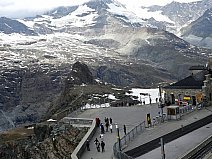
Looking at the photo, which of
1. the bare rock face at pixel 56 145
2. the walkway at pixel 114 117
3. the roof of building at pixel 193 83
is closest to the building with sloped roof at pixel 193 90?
the roof of building at pixel 193 83

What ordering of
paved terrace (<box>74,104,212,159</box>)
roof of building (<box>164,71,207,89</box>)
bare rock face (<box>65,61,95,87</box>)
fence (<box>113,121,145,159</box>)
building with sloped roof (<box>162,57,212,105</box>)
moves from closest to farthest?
fence (<box>113,121,145,159</box>)
paved terrace (<box>74,104,212,159</box>)
building with sloped roof (<box>162,57,212,105</box>)
roof of building (<box>164,71,207,89</box>)
bare rock face (<box>65,61,95,87</box>)

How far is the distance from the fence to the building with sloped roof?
1249cm

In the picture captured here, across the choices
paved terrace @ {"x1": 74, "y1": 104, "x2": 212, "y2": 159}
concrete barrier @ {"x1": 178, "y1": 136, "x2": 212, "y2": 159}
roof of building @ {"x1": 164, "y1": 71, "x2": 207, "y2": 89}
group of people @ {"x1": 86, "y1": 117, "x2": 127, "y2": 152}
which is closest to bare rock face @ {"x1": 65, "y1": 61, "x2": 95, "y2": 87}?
paved terrace @ {"x1": 74, "y1": 104, "x2": 212, "y2": 159}

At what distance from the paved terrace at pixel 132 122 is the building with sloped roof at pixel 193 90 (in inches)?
98.6

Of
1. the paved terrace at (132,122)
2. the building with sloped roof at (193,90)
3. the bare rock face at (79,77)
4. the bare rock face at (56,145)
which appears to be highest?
the bare rock face at (79,77)

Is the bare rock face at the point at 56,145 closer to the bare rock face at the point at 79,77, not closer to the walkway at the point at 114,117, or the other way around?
the walkway at the point at 114,117

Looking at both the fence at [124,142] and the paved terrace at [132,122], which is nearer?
the fence at [124,142]

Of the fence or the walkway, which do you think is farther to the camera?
the walkway

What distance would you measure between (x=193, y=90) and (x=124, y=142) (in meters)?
19.8

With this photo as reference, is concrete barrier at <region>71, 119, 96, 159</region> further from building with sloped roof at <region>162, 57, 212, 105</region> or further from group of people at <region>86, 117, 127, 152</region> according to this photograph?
building with sloped roof at <region>162, 57, 212, 105</region>

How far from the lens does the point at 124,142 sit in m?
37.1

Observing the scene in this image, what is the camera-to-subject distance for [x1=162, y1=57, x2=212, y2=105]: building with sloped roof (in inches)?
2095

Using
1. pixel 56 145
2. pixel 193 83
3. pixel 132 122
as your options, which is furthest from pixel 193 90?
pixel 56 145

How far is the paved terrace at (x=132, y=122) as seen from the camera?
3650cm
